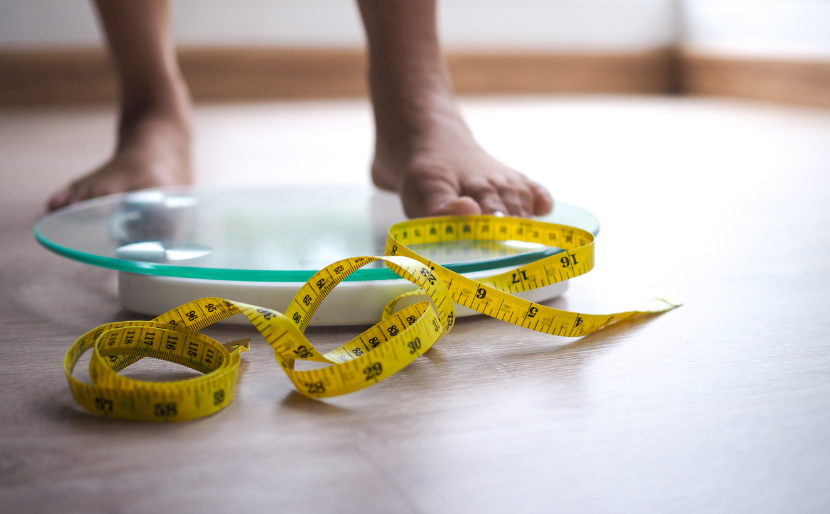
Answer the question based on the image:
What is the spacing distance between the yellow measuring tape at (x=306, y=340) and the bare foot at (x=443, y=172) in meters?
0.17

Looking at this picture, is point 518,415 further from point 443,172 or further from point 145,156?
point 145,156

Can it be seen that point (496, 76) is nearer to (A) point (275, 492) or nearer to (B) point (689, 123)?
(B) point (689, 123)

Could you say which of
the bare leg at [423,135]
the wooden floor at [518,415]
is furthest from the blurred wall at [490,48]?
the wooden floor at [518,415]

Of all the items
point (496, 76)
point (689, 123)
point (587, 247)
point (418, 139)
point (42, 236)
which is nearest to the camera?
point (587, 247)

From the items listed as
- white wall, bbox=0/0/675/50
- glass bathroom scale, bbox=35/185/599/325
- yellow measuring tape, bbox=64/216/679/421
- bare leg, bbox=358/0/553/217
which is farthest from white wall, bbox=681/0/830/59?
yellow measuring tape, bbox=64/216/679/421

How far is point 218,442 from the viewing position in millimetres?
504

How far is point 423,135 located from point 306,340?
1.81ft

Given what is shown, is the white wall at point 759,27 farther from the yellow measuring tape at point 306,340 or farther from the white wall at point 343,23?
the yellow measuring tape at point 306,340

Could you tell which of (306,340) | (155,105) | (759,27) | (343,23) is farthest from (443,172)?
(759,27)

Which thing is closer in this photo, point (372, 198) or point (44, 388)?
point (44, 388)

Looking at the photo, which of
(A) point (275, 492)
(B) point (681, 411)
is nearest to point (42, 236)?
(A) point (275, 492)

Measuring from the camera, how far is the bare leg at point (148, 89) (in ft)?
4.68

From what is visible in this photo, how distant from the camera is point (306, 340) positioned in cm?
61

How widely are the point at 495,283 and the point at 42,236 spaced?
514mm
